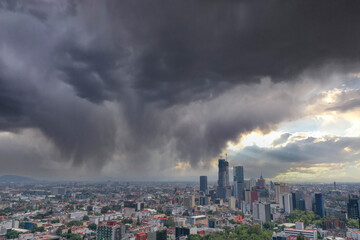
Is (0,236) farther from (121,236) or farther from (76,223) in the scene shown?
(121,236)

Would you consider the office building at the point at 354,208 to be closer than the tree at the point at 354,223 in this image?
No

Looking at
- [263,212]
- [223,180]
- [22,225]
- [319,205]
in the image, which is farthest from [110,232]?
[223,180]

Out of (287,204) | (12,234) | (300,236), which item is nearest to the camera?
(300,236)

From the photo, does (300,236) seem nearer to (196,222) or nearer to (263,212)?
(263,212)

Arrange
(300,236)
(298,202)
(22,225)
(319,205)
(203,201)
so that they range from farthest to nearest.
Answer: (203,201) → (298,202) → (319,205) → (22,225) → (300,236)

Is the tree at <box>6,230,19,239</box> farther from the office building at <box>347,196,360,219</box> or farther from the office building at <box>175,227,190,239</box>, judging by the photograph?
the office building at <box>347,196,360,219</box>

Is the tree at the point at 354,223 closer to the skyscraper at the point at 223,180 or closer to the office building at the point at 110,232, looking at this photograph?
the office building at the point at 110,232

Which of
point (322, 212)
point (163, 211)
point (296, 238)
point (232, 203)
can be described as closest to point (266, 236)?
point (296, 238)

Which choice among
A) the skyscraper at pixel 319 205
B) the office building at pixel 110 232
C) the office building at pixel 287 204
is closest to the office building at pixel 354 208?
the skyscraper at pixel 319 205
